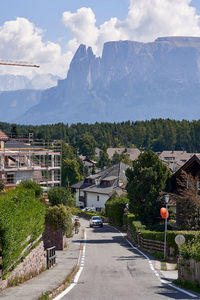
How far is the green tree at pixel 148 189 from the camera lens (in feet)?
146

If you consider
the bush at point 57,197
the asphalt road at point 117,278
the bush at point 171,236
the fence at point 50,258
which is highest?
the bush at point 57,197

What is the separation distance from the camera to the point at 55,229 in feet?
109

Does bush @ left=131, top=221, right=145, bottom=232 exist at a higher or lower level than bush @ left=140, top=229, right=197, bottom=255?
higher

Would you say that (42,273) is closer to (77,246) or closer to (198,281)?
(198,281)

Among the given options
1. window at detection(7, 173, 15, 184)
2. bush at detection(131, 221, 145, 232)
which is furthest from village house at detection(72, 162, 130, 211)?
bush at detection(131, 221, 145, 232)

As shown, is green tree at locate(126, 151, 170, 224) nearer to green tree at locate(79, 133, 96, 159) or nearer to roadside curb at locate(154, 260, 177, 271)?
roadside curb at locate(154, 260, 177, 271)

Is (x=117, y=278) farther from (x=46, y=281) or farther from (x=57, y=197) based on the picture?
(x=57, y=197)

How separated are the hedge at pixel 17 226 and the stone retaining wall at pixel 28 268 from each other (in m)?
0.47

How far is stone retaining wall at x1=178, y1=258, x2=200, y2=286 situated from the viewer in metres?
18.3

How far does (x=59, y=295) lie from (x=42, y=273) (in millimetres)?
6979

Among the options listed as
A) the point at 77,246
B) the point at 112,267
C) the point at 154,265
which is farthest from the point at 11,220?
the point at 77,246

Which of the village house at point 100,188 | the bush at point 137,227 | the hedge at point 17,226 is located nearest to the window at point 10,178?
the bush at point 137,227

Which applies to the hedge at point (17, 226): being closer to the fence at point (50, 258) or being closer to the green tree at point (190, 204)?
the fence at point (50, 258)

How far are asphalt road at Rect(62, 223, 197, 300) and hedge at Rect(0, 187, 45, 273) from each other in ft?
7.54
